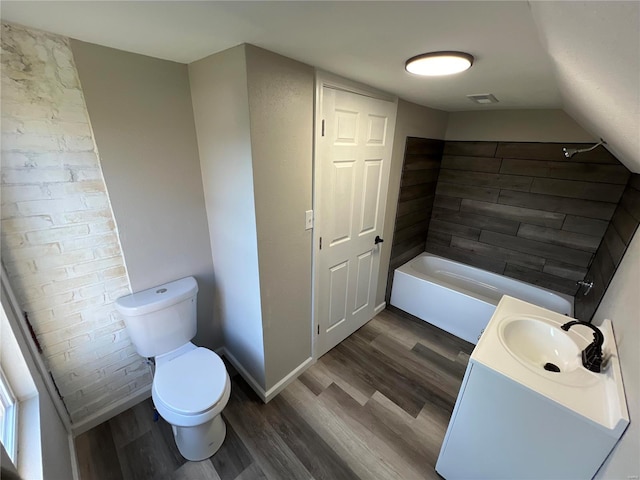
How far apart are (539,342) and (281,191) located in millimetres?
1553

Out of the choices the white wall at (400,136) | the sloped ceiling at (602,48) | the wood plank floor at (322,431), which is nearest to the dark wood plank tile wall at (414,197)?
the white wall at (400,136)

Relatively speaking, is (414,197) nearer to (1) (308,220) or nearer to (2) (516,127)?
(2) (516,127)

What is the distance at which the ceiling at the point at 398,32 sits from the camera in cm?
56

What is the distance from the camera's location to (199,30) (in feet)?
3.18

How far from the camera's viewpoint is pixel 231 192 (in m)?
1.44

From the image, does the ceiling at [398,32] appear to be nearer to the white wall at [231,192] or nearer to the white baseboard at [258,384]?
the white wall at [231,192]

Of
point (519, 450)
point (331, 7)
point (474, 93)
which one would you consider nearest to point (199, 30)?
point (331, 7)

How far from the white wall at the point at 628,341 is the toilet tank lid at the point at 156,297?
6.26 feet

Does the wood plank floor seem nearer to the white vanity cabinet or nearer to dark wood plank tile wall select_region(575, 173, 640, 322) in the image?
the white vanity cabinet

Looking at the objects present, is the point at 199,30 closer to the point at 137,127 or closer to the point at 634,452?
the point at 137,127

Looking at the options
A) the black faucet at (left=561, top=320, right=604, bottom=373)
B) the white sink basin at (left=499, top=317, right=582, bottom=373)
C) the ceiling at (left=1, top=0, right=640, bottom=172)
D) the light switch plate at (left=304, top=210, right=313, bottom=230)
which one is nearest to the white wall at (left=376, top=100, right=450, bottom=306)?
the ceiling at (left=1, top=0, right=640, bottom=172)

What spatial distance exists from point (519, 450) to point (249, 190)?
5.40 feet

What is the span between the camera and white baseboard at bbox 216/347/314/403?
1.79 m

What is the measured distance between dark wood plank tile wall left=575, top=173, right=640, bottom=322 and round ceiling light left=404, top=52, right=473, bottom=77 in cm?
129
